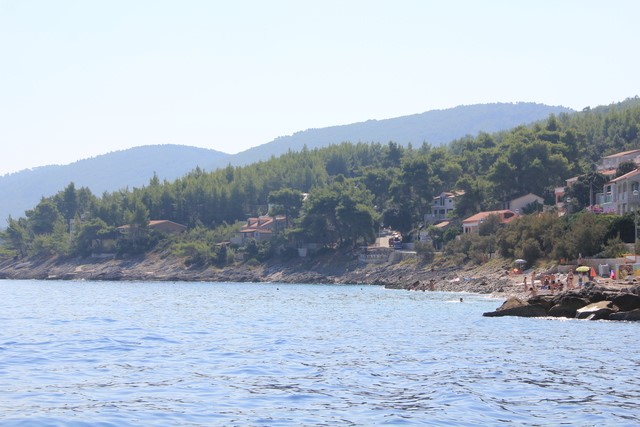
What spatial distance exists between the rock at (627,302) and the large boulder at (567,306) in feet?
4.91

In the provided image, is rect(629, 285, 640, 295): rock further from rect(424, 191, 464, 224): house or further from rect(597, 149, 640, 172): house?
rect(424, 191, 464, 224): house

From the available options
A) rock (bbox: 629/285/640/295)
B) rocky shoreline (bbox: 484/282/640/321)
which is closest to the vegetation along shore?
rock (bbox: 629/285/640/295)

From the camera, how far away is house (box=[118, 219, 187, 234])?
13050 centimetres

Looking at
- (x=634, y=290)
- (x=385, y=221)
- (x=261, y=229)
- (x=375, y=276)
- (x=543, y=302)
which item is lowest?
(x=375, y=276)

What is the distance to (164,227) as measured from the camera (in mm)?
131375

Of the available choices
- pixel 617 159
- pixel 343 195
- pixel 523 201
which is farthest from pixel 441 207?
pixel 617 159

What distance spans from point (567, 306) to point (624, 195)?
3640 centimetres

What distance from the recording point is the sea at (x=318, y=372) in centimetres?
1827

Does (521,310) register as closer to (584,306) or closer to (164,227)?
(584,306)

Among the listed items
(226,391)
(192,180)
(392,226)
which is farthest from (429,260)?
(226,391)

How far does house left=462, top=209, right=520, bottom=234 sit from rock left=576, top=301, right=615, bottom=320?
161 ft

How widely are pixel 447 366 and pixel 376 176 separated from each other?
10052 cm

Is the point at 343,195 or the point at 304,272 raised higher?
the point at 343,195

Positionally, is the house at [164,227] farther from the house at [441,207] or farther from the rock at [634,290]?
the rock at [634,290]
